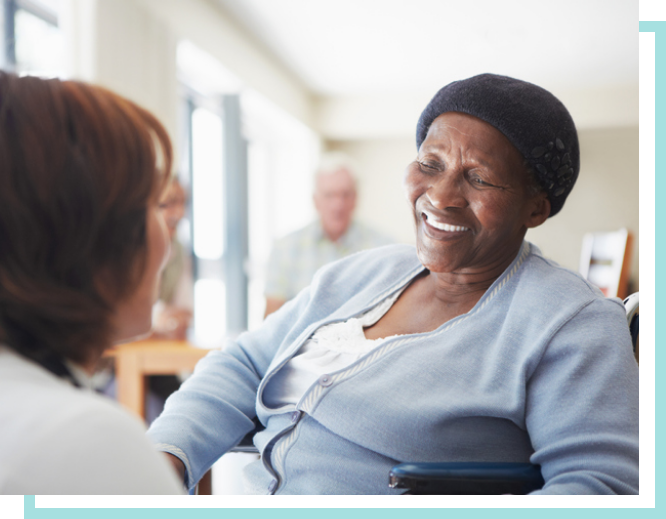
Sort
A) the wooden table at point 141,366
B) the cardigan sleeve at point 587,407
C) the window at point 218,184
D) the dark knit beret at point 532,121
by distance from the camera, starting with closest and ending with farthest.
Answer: the cardigan sleeve at point 587,407 < the dark knit beret at point 532,121 < the wooden table at point 141,366 < the window at point 218,184

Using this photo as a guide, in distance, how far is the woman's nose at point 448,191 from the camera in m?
1.01

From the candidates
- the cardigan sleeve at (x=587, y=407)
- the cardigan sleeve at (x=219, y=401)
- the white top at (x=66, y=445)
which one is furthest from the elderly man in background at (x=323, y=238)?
the white top at (x=66, y=445)

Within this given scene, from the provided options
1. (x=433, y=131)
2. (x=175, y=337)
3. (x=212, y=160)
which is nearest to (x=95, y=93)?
(x=433, y=131)

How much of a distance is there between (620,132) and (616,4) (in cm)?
21

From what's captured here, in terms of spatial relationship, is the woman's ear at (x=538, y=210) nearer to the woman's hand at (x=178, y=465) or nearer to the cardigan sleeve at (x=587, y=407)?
the cardigan sleeve at (x=587, y=407)

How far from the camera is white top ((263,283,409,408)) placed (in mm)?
1063

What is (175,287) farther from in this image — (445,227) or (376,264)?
(445,227)

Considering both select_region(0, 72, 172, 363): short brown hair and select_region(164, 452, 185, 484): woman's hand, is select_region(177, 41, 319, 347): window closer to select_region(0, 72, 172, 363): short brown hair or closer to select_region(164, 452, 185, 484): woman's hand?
select_region(164, 452, 185, 484): woman's hand

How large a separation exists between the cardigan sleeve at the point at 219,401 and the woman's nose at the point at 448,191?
1.21 ft

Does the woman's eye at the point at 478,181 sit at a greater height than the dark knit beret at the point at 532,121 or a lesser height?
lesser

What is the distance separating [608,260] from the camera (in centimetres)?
108

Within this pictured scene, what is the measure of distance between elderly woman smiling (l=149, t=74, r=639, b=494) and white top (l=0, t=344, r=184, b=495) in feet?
1.59

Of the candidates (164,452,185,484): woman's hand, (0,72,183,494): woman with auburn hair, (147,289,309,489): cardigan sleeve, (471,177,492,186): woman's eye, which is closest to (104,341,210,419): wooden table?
(147,289,309,489): cardigan sleeve
